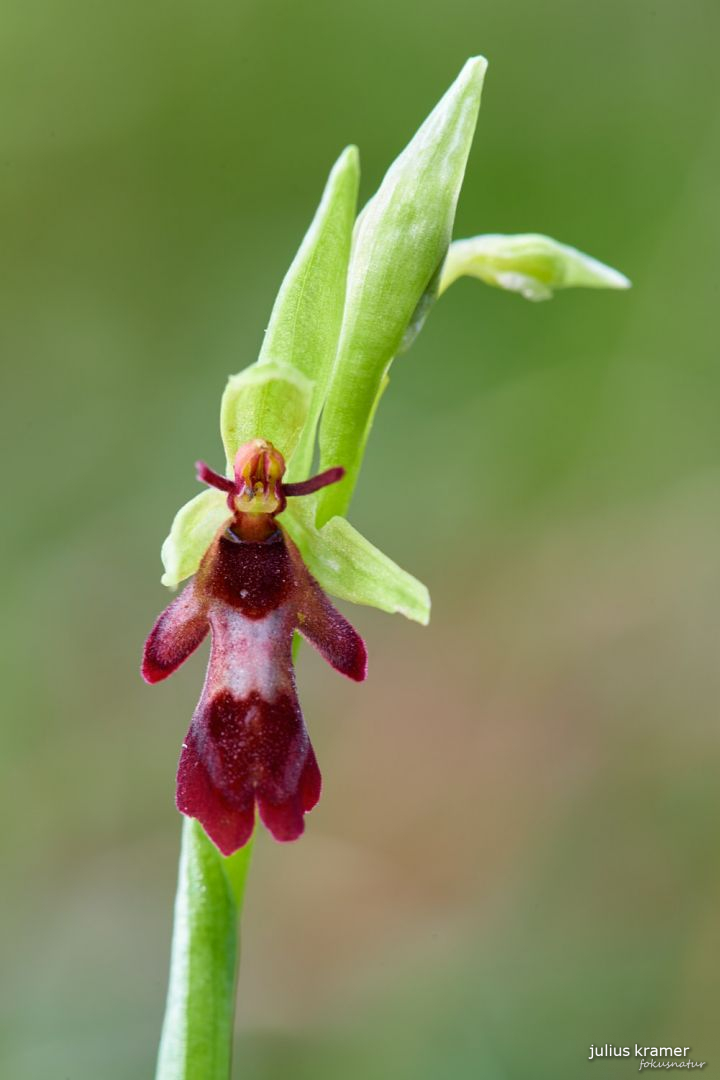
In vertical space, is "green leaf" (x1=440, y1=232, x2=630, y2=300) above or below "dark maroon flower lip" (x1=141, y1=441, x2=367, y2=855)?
above

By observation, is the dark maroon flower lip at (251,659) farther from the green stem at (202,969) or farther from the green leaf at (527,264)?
the green leaf at (527,264)

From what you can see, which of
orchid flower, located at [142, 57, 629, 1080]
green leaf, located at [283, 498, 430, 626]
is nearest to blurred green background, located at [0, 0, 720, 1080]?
orchid flower, located at [142, 57, 629, 1080]

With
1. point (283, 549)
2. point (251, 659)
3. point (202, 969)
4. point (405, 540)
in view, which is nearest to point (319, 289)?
point (283, 549)

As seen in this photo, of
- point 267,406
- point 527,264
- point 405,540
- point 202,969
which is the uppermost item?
point 405,540

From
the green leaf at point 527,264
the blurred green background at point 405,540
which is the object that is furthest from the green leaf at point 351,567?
the blurred green background at point 405,540

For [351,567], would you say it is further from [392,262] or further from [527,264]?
[527,264]

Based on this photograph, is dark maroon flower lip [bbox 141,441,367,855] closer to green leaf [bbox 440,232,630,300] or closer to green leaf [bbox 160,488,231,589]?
green leaf [bbox 160,488,231,589]
